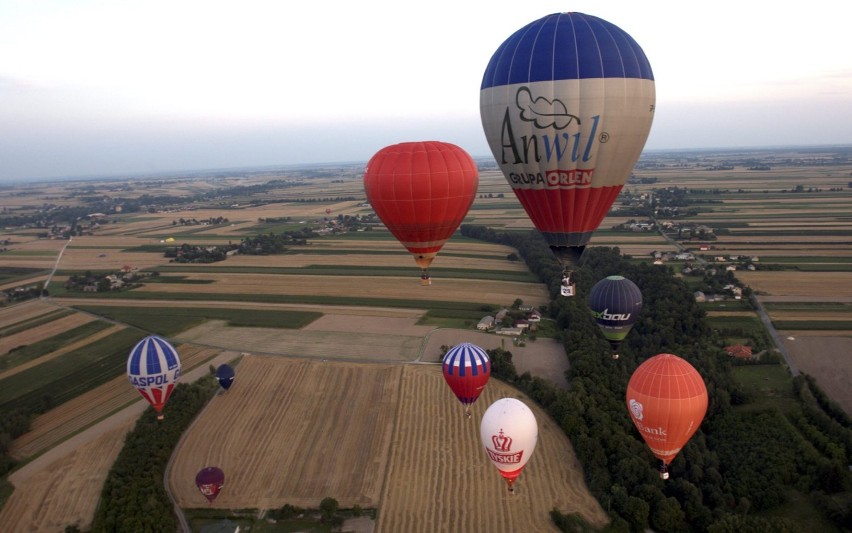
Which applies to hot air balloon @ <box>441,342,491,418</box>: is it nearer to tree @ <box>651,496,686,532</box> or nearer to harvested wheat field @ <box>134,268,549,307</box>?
tree @ <box>651,496,686,532</box>

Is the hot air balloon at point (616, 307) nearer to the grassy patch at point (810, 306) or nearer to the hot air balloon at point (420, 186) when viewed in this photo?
the hot air balloon at point (420, 186)

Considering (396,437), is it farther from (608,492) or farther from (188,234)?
(188,234)

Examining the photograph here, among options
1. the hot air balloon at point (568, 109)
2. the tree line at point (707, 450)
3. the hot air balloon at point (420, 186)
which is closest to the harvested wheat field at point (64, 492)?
the hot air balloon at point (420, 186)

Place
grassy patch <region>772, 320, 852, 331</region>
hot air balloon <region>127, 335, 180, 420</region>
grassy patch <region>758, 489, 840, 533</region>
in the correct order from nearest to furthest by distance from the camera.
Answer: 1. grassy patch <region>758, 489, 840, 533</region>
2. hot air balloon <region>127, 335, 180, 420</region>
3. grassy patch <region>772, 320, 852, 331</region>

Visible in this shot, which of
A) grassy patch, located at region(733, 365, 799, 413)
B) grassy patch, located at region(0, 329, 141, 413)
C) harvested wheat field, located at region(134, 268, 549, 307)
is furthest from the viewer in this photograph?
harvested wheat field, located at region(134, 268, 549, 307)

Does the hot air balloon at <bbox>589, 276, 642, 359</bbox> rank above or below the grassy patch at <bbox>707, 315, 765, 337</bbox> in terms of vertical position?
above

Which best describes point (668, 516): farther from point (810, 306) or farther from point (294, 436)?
point (810, 306)

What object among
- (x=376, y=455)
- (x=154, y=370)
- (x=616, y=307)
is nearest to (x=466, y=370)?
(x=376, y=455)

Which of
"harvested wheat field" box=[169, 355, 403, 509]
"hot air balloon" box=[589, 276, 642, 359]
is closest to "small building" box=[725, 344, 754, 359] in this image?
"hot air balloon" box=[589, 276, 642, 359]

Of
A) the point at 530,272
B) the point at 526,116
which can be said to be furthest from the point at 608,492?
the point at 530,272
